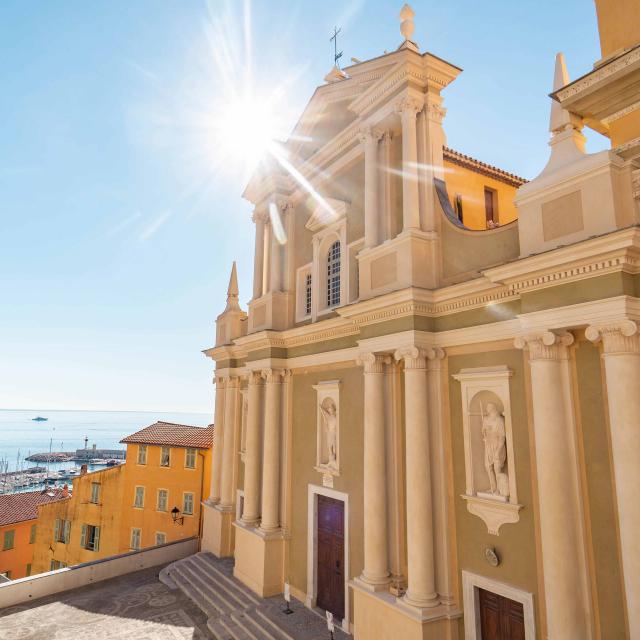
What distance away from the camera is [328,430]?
1264 centimetres

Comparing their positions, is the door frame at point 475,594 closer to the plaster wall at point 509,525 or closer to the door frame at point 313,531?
the plaster wall at point 509,525

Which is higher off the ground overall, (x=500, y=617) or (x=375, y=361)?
(x=375, y=361)

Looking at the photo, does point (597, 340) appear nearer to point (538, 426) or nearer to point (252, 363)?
point (538, 426)

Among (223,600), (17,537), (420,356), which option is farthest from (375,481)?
(17,537)

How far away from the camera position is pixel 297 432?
14156mm

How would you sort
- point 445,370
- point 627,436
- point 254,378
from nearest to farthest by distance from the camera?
point 627,436, point 445,370, point 254,378

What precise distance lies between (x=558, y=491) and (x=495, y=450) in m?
1.54

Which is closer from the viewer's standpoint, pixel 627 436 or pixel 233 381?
pixel 627 436

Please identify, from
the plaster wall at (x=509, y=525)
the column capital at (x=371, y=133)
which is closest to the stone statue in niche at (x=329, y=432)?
the plaster wall at (x=509, y=525)

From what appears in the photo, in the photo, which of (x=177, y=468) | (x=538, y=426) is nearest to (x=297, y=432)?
(x=538, y=426)

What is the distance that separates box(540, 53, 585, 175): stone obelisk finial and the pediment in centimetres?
624

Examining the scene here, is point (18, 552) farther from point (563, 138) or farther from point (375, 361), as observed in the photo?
point (563, 138)

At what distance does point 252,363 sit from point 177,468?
45.0ft

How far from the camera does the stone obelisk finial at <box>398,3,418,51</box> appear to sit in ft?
35.0
